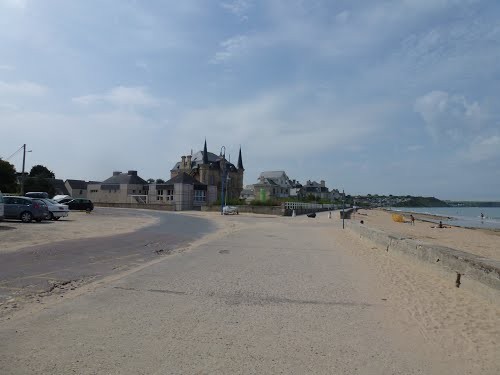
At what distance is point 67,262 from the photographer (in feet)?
34.7

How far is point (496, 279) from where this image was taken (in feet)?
24.6

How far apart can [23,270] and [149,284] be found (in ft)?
10.3

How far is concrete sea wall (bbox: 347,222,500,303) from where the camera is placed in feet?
25.2

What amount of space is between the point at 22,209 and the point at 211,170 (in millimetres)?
62600

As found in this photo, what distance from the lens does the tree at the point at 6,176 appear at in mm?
57281

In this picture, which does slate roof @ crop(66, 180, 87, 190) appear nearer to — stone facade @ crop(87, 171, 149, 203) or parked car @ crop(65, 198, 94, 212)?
stone facade @ crop(87, 171, 149, 203)

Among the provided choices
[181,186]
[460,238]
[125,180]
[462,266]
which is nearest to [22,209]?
[462,266]

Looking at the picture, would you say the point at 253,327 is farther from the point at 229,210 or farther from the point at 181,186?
the point at 181,186

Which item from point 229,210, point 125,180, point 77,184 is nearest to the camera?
point 229,210

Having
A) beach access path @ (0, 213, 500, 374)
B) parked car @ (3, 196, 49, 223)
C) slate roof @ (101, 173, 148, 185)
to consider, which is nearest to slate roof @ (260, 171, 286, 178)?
slate roof @ (101, 173, 148, 185)

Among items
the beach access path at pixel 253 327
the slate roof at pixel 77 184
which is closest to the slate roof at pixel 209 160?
the slate roof at pixel 77 184

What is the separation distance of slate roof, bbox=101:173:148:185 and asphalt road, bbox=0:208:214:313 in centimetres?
6330

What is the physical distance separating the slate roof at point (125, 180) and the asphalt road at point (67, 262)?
2492 inches

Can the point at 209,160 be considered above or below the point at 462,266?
above
